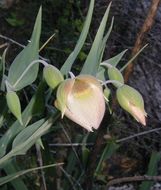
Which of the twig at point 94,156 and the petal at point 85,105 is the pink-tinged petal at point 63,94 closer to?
the petal at point 85,105

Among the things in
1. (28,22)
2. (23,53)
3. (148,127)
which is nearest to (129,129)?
(148,127)

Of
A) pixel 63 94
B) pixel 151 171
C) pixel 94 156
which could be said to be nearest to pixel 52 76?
pixel 63 94

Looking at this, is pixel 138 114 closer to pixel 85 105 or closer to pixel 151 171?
pixel 85 105

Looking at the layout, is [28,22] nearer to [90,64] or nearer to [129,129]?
[129,129]

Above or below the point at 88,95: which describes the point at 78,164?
below

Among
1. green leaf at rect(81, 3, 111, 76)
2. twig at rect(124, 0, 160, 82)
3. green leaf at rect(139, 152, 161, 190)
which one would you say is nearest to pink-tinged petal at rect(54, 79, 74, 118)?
green leaf at rect(81, 3, 111, 76)

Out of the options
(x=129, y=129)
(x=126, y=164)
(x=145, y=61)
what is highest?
(x=145, y=61)

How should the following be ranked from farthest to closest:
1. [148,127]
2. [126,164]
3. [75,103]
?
[126,164], [148,127], [75,103]
